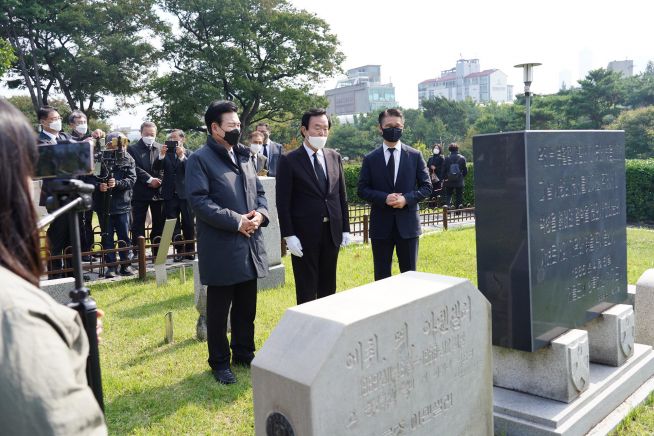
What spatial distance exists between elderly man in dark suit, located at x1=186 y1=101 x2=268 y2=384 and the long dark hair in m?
2.81

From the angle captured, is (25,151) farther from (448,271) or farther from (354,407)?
(448,271)

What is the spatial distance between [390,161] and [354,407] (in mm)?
3398

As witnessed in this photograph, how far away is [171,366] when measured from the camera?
4.70 m

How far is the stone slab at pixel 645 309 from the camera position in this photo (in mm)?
4949

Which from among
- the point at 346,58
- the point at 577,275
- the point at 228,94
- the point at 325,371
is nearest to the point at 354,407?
the point at 325,371

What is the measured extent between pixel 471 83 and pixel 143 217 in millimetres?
153968

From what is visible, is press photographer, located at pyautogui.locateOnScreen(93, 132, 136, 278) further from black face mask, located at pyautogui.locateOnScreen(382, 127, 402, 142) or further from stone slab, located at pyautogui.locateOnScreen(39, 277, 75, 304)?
black face mask, located at pyautogui.locateOnScreen(382, 127, 402, 142)

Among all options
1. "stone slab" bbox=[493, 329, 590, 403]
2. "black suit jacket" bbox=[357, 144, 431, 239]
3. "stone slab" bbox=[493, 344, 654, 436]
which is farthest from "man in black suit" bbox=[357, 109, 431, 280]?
"stone slab" bbox=[493, 344, 654, 436]

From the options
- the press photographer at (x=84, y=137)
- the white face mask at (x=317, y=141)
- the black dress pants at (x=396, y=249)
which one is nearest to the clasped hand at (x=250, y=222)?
the white face mask at (x=317, y=141)

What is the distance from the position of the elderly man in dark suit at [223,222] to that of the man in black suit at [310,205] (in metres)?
0.43

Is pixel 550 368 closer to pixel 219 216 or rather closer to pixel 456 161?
pixel 219 216

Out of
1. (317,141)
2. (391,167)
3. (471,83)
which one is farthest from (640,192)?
(471,83)

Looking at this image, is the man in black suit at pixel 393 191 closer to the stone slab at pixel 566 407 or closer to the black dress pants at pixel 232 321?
the black dress pants at pixel 232 321

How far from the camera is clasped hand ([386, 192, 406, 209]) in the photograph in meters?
5.18
